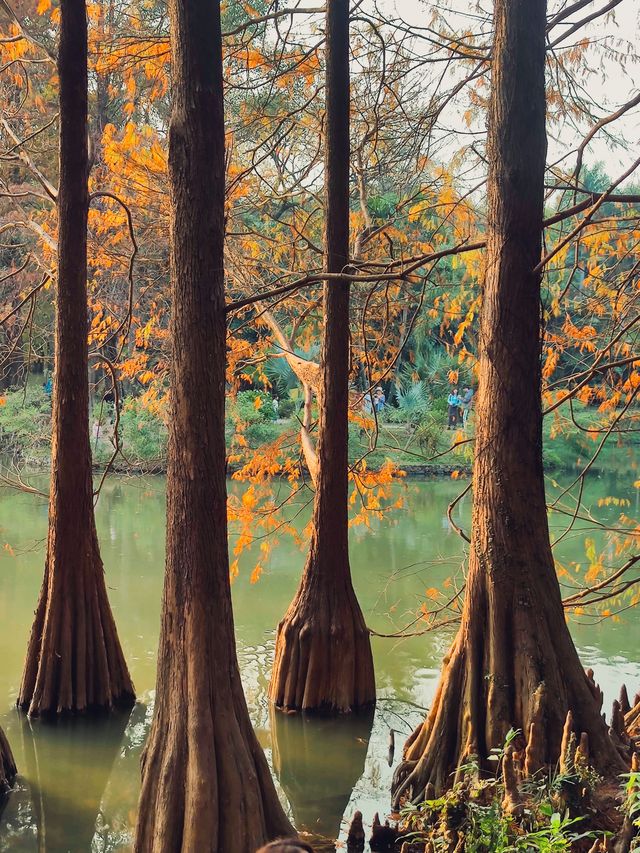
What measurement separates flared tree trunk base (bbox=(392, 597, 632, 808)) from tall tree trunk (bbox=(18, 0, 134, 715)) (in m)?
2.58

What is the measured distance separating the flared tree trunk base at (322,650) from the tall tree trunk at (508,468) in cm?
188

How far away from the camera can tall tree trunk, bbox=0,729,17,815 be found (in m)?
5.00

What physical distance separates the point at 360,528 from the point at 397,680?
743cm

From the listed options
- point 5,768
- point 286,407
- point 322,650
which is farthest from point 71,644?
point 286,407

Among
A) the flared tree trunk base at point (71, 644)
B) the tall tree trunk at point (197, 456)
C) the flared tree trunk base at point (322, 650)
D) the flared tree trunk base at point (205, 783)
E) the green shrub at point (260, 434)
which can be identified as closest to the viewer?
the flared tree trunk base at point (205, 783)

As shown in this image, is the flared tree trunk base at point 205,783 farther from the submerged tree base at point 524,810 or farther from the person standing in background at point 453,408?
the person standing in background at point 453,408

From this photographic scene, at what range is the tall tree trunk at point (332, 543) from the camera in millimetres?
6312

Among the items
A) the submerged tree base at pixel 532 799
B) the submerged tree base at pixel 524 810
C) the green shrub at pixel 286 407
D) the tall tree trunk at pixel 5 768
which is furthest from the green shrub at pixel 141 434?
the submerged tree base at pixel 524 810

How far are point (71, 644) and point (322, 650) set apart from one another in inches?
66.1

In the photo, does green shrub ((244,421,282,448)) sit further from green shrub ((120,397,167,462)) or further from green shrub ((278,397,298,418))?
green shrub ((120,397,167,462))

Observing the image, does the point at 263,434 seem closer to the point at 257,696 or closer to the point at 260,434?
the point at 260,434

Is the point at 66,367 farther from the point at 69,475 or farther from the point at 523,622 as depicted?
the point at 523,622

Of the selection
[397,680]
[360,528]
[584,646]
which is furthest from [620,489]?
[397,680]

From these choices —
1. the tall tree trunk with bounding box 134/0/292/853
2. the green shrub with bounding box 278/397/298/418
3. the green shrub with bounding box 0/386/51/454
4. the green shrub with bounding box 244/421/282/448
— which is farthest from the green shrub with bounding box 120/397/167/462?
the tall tree trunk with bounding box 134/0/292/853
